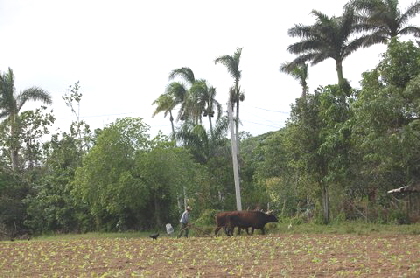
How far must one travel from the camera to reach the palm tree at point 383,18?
1255 inches

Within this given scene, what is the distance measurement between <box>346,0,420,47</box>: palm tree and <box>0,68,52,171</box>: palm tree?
24.8 meters

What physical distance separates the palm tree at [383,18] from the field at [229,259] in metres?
15.3

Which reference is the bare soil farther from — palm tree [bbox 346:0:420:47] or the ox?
palm tree [bbox 346:0:420:47]

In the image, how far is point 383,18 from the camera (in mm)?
32156

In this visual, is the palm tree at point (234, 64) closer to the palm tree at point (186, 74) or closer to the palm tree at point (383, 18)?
the palm tree at point (186, 74)

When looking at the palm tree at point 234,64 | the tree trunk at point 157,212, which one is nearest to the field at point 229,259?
the tree trunk at point 157,212

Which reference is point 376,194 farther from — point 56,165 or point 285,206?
point 56,165

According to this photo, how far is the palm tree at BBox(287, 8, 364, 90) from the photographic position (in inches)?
1345

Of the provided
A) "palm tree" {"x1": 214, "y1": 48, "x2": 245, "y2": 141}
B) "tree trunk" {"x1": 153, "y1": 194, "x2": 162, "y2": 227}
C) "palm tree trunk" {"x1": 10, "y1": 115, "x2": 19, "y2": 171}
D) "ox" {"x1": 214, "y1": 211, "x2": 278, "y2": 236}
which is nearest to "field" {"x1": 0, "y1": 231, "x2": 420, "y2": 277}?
"ox" {"x1": 214, "y1": 211, "x2": 278, "y2": 236}

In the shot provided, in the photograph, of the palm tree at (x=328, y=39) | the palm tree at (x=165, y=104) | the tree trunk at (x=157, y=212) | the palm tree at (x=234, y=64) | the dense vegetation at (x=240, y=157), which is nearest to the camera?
the dense vegetation at (x=240, y=157)

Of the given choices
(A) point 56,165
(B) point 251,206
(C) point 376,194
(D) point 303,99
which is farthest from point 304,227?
(A) point 56,165

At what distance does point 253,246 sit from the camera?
1908 cm

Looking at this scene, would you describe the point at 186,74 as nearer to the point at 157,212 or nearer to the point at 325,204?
the point at 157,212

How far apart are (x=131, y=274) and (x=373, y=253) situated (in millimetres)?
6830
